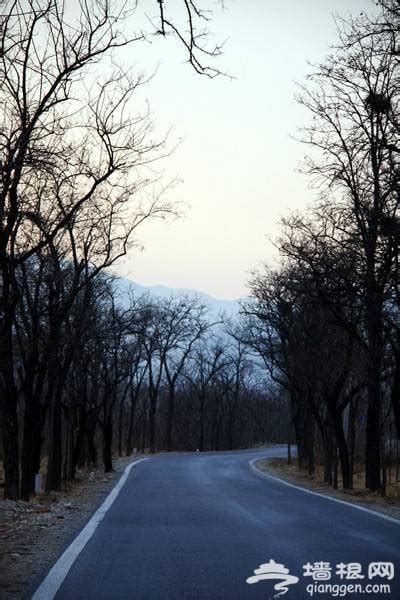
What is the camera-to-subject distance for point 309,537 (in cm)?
1212

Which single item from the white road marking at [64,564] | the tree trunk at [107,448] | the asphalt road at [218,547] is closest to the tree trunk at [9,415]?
the asphalt road at [218,547]

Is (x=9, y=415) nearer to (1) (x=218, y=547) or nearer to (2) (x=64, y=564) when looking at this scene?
(1) (x=218, y=547)

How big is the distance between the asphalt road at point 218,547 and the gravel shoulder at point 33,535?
413mm

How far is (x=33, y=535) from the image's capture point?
43.9 ft

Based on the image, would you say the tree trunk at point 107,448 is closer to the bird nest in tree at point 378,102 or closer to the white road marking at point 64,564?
the white road marking at point 64,564

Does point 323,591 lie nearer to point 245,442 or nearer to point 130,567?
point 130,567

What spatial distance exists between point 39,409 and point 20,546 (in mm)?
18057

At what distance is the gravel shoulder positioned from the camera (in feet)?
29.5

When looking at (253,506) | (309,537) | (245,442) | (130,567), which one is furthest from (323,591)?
(245,442)

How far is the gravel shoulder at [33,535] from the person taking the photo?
9.00m

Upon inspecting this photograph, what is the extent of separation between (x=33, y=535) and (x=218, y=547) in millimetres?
3615

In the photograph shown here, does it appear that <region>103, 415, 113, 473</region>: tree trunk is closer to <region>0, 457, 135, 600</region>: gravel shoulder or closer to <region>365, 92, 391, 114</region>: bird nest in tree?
<region>0, 457, 135, 600</region>: gravel shoulder

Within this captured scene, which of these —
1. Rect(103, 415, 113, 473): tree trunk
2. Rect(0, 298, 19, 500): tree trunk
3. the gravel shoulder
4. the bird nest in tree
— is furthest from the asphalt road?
Rect(103, 415, 113, 473): tree trunk

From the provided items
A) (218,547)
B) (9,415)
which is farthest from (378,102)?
(218,547)
